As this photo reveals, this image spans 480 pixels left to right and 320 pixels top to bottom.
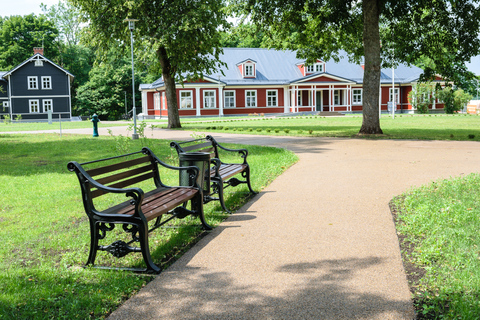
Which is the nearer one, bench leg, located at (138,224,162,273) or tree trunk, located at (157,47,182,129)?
bench leg, located at (138,224,162,273)

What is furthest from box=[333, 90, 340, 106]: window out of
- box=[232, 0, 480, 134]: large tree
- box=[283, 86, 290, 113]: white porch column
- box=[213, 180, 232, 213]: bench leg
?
box=[213, 180, 232, 213]: bench leg

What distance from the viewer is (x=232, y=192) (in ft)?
27.1

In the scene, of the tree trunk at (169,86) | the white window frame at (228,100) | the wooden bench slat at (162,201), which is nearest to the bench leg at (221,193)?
the wooden bench slat at (162,201)

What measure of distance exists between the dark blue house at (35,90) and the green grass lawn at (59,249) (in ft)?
159

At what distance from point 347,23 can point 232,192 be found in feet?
54.5

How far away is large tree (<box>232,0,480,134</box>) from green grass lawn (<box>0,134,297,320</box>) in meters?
11.1

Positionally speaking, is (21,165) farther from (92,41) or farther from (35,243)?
(92,41)

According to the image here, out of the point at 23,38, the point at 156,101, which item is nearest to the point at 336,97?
the point at 156,101

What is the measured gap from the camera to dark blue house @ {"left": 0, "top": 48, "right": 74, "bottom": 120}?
54.1m

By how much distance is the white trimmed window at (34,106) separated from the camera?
55031 mm

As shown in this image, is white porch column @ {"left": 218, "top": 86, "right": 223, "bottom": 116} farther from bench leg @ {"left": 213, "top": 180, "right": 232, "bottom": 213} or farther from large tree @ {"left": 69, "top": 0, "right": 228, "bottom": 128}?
bench leg @ {"left": 213, "top": 180, "right": 232, "bottom": 213}

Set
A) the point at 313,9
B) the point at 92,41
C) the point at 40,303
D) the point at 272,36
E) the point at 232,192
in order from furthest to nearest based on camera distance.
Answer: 1. the point at 92,41
2. the point at 272,36
3. the point at 313,9
4. the point at 232,192
5. the point at 40,303

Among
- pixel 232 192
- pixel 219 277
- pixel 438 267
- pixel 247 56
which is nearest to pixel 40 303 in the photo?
pixel 219 277

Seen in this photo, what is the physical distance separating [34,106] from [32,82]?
2.69m
